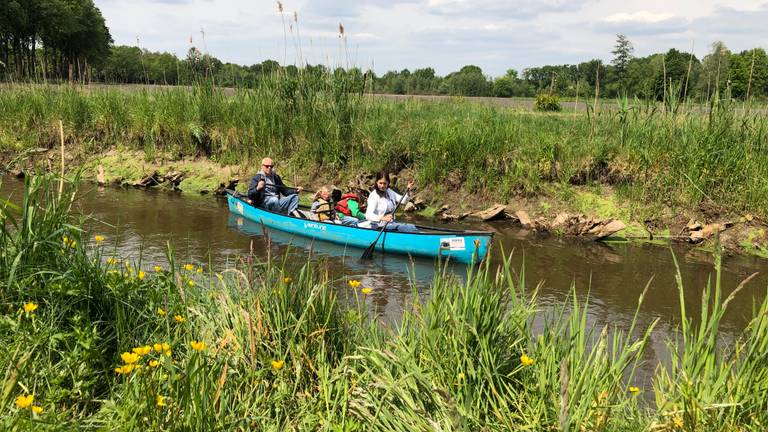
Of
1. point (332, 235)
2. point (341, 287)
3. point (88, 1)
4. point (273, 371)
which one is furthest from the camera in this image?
point (88, 1)

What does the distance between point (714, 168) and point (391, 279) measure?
20.9 ft

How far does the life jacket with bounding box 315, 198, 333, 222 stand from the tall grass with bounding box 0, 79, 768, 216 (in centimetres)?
266

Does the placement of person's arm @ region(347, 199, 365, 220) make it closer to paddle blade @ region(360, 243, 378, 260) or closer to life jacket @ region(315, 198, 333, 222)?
life jacket @ region(315, 198, 333, 222)

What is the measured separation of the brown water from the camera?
25.5ft

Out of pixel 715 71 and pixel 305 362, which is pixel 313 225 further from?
pixel 715 71

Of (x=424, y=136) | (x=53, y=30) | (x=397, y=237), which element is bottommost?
(x=397, y=237)

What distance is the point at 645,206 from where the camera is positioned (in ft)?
37.4

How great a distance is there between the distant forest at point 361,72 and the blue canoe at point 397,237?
14.4ft

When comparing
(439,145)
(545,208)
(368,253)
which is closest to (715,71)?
(545,208)

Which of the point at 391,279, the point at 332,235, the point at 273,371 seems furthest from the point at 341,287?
the point at 273,371

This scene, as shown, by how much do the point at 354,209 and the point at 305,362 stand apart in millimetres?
7533

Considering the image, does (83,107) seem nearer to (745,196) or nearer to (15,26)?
(745,196)

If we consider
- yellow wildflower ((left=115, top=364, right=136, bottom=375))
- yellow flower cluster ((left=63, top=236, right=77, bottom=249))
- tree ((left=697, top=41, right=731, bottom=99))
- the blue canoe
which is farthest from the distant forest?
the blue canoe

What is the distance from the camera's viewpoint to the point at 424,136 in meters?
13.2
